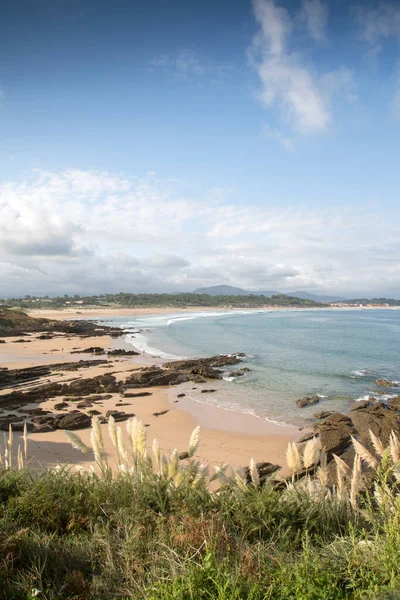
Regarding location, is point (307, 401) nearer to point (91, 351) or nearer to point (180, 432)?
point (180, 432)

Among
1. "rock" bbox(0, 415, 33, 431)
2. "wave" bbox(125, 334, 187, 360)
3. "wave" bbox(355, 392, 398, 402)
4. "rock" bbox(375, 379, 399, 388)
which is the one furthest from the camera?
"wave" bbox(125, 334, 187, 360)

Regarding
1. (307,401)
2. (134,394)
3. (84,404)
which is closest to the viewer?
(84,404)

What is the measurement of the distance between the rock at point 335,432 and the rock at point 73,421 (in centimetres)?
926

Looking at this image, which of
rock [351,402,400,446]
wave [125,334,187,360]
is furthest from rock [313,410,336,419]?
wave [125,334,187,360]

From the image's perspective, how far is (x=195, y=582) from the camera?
9.10 feet

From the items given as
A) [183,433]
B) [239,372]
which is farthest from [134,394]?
[239,372]

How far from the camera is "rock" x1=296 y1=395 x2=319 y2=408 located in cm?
1698

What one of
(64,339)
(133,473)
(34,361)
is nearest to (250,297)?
(64,339)

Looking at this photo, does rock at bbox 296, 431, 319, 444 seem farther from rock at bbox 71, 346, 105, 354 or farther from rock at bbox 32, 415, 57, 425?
rock at bbox 71, 346, 105, 354

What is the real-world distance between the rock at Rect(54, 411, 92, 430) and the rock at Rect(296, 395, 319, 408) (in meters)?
10.0

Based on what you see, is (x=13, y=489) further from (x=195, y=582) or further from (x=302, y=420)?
(x=302, y=420)

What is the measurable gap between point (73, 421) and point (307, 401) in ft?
36.7

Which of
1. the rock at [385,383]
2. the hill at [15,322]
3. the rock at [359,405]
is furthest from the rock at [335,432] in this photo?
the hill at [15,322]

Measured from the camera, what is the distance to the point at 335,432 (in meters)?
12.4
